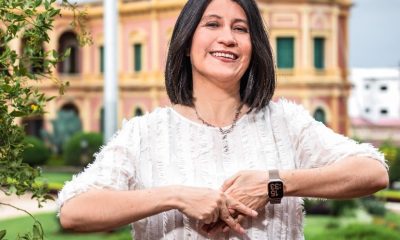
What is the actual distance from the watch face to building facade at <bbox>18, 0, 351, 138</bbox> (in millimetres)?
22751

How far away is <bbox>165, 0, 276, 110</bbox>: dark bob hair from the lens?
105 inches

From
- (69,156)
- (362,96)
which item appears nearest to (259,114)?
(69,156)

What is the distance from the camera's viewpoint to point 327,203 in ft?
46.6

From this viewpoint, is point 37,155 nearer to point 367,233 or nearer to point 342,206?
point 342,206

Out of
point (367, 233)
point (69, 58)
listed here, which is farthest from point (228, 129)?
point (69, 58)

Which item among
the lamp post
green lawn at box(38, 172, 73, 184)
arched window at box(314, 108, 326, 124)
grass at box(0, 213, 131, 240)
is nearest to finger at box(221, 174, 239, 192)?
grass at box(0, 213, 131, 240)

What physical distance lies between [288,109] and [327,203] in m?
11.6

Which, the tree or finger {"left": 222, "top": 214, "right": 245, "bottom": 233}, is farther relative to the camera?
the tree

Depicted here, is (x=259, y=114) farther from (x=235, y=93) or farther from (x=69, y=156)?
(x=69, y=156)

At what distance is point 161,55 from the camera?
88.7ft

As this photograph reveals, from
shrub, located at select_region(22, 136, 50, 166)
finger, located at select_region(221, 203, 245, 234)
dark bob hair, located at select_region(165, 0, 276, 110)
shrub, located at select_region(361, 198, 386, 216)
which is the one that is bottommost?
shrub, located at select_region(22, 136, 50, 166)

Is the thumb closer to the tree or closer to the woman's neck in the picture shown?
the woman's neck

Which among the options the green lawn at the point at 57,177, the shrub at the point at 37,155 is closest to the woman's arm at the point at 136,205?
the green lawn at the point at 57,177

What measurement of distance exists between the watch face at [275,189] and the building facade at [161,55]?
22751 mm
